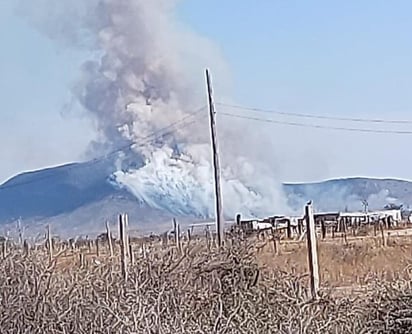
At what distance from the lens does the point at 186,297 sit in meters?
10.6

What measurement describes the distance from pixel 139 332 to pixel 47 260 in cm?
327

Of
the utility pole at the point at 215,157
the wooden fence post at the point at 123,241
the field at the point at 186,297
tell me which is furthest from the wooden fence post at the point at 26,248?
the utility pole at the point at 215,157

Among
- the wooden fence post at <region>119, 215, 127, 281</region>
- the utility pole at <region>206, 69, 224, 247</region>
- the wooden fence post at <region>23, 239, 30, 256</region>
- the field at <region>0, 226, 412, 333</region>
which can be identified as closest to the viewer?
the field at <region>0, 226, 412, 333</region>

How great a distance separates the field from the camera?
31.9 ft

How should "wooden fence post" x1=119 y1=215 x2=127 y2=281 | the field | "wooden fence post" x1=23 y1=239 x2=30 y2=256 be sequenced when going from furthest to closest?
1. "wooden fence post" x1=119 y1=215 x2=127 y2=281
2. "wooden fence post" x1=23 y1=239 x2=30 y2=256
3. the field

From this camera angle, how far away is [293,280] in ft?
37.0

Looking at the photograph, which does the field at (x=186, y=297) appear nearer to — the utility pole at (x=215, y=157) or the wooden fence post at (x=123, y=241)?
the wooden fence post at (x=123, y=241)

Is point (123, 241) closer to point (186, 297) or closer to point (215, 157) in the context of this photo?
point (186, 297)

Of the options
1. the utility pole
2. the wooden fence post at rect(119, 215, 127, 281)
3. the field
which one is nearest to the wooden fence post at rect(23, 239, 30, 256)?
the field

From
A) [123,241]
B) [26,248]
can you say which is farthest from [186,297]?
[123,241]

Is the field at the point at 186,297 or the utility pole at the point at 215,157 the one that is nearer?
the field at the point at 186,297

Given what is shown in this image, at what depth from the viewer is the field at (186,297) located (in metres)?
9.73

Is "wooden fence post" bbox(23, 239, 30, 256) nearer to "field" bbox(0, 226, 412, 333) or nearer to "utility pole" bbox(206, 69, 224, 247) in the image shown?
"field" bbox(0, 226, 412, 333)

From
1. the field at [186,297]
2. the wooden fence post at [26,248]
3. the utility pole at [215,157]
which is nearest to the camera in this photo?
the field at [186,297]
